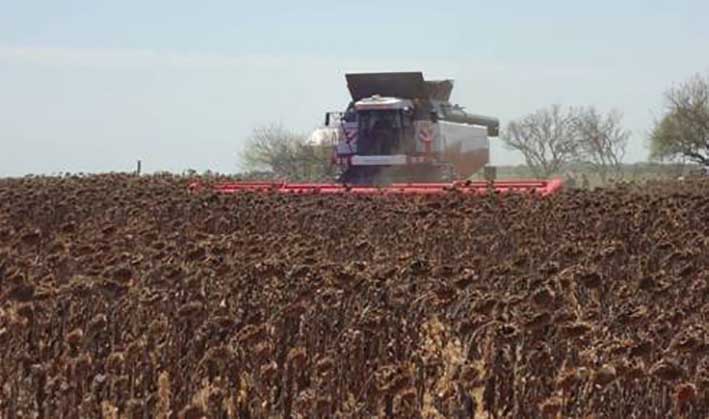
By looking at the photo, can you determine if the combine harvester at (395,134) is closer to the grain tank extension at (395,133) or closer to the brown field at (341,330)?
the grain tank extension at (395,133)

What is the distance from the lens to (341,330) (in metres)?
4.80

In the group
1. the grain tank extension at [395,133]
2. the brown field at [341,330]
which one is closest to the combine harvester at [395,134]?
the grain tank extension at [395,133]

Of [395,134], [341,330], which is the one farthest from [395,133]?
[341,330]

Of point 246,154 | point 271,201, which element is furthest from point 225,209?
point 246,154

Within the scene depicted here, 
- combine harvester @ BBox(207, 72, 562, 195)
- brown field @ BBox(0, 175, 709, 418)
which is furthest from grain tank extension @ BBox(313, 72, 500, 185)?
brown field @ BBox(0, 175, 709, 418)

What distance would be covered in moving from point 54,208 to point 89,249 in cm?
463

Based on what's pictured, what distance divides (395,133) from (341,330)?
15.7 m

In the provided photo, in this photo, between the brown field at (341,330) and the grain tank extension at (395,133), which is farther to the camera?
the grain tank extension at (395,133)

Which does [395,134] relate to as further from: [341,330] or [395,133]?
[341,330]

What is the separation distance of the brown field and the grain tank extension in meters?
12.6

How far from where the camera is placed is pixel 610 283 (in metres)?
6.17

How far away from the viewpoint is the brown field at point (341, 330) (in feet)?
12.0

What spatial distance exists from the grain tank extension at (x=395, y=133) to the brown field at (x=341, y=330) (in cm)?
1261

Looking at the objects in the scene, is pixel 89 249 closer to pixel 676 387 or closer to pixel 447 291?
pixel 447 291
